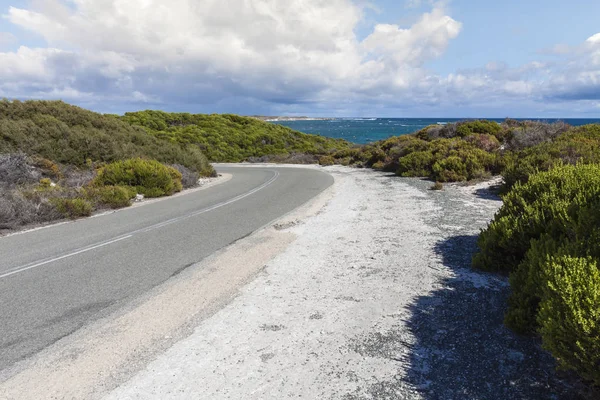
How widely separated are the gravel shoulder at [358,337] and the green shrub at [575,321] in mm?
508

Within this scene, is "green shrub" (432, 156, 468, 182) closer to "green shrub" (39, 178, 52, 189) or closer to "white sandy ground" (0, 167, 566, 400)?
"white sandy ground" (0, 167, 566, 400)

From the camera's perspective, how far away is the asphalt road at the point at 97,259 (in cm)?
450

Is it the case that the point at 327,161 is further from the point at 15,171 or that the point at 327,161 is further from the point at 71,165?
A: the point at 15,171

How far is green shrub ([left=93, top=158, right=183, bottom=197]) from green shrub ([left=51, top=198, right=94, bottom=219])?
3890 mm

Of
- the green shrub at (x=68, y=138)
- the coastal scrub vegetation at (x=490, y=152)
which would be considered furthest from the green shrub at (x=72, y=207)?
the coastal scrub vegetation at (x=490, y=152)

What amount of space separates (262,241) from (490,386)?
549 cm

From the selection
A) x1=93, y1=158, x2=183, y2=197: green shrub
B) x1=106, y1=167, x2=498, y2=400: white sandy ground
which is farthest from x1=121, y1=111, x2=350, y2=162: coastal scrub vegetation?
x1=106, y1=167, x2=498, y2=400: white sandy ground

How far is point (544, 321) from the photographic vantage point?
2.82 meters

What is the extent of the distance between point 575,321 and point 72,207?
475 inches

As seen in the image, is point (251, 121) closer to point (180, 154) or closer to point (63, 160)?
point (180, 154)

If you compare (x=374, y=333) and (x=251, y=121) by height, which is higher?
(x=251, y=121)

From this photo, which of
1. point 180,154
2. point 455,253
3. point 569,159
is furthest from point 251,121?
point 455,253

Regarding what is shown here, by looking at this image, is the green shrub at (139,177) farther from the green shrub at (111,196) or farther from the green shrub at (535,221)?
the green shrub at (535,221)

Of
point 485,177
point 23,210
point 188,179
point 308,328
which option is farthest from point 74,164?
point 485,177
